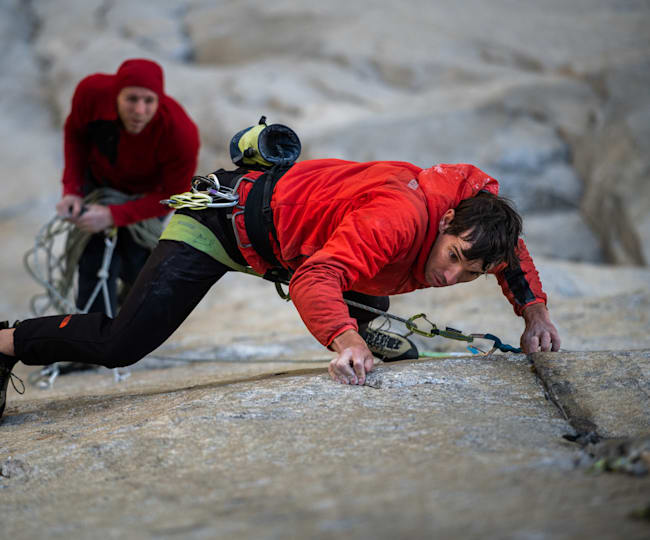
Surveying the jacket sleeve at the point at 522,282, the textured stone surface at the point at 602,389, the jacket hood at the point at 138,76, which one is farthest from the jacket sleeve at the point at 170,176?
the textured stone surface at the point at 602,389

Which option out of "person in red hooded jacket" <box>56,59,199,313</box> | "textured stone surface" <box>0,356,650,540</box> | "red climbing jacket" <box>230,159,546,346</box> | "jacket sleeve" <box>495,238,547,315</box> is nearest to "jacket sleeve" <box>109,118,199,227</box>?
"person in red hooded jacket" <box>56,59,199,313</box>

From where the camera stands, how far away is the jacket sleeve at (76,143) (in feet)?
10.8

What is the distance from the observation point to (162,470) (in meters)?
1.70

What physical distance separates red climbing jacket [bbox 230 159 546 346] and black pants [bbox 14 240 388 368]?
0.74 feet

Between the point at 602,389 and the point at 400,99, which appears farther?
the point at 400,99

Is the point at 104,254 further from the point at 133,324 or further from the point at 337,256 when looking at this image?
the point at 337,256

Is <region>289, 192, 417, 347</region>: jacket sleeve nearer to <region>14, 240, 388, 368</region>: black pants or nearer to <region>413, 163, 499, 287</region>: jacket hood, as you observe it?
<region>413, 163, 499, 287</region>: jacket hood

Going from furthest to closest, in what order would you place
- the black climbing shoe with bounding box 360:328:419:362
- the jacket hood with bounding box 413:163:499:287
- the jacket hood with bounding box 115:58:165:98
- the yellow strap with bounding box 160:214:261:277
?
1. the jacket hood with bounding box 115:58:165:98
2. the black climbing shoe with bounding box 360:328:419:362
3. the yellow strap with bounding box 160:214:261:277
4. the jacket hood with bounding box 413:163:499:287

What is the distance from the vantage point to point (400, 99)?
8.04 m

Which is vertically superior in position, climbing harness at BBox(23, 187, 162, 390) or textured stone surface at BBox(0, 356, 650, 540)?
climbing harness at BBox(23, 187, 162, 390)

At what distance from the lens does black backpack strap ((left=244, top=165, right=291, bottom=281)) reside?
90.2 inches

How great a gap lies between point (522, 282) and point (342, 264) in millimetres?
788

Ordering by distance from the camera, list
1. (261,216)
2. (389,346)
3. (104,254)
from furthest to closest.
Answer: (104,254)
(389,346)
(261,216)

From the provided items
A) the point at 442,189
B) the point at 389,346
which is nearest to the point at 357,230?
the point at 442,189
